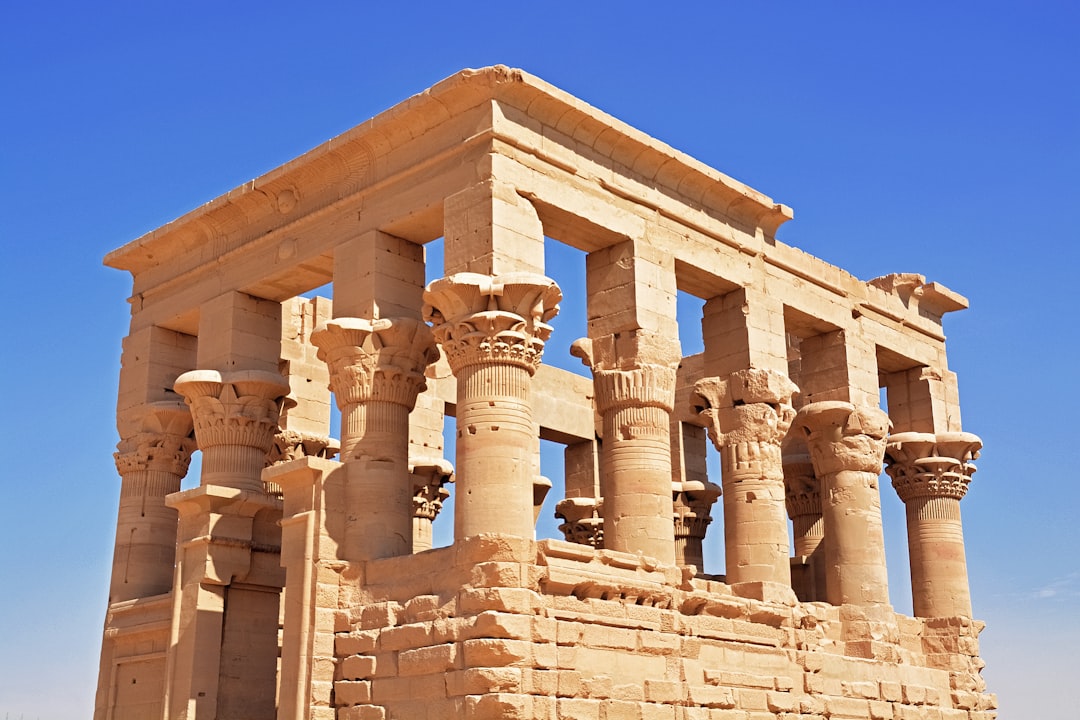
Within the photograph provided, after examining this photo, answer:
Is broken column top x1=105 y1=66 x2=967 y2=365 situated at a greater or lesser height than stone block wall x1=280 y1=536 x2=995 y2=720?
greater

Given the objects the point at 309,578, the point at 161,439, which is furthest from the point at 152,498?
the point at 309,578

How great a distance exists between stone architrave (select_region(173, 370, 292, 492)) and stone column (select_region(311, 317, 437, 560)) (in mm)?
2318

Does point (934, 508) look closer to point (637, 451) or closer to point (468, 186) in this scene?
point (637, 451)

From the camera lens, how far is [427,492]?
83.1 feet

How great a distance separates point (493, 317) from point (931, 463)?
10.8m

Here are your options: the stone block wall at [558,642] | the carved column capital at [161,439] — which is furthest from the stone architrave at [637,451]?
the carved column capital at [161,439]

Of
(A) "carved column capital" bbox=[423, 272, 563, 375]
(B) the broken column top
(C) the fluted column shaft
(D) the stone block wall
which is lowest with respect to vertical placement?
(D) the stone block wall

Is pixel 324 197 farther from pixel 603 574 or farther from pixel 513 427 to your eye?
pixel 603 574

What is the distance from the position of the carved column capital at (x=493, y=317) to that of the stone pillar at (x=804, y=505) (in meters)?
9.13

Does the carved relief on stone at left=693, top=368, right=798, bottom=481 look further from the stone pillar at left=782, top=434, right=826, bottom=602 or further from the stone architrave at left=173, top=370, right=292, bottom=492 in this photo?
the stone architrave at left=173, top=370, right=292, bottom=492

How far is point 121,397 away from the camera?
2327cm

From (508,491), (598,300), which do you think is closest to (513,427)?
(508,491)

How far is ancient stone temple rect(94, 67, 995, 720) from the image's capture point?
17078mm

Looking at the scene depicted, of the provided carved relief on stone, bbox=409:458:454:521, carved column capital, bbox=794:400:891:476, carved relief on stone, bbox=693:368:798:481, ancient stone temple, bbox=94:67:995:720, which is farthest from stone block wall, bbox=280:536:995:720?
carved relief on stone, bbox=409:458:454:521
